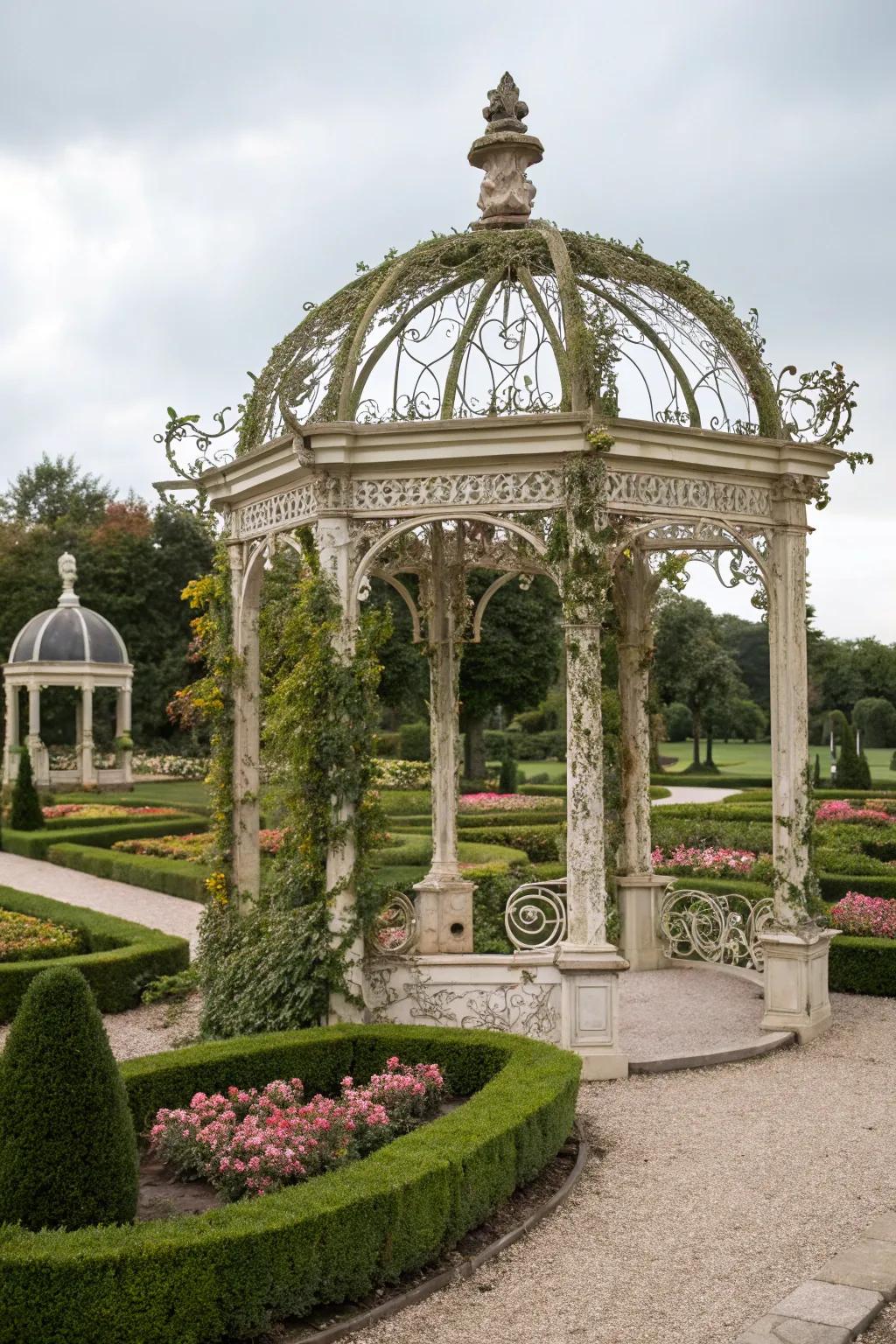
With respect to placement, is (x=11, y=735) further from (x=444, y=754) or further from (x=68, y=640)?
(x=444, y=754)

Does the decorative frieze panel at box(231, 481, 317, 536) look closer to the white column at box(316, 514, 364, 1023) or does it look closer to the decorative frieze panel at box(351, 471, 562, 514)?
the white column at box(316, 514, 364, 1023)

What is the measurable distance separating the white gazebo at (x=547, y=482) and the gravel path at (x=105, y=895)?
6031mm

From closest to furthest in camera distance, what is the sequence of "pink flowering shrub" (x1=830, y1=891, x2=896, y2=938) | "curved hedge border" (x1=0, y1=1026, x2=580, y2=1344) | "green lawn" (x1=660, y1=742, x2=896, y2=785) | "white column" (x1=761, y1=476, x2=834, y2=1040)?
1. "curved hedge border" (x1=0, y1=1026, x2=580, y2=1344)
2. "white column" (x1=761, y1=476, x2=834, y2=1040)
3. "pink flowering shrub" (x1=830, y1=891, x2=896, y2=938)
4. "green lawn" (x1=660, y1=742, x2=896, y2=785)

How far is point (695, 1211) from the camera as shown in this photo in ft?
19.8

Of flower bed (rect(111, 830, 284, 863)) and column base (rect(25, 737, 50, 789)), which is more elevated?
column base (rect(25, 737, 50, 789))

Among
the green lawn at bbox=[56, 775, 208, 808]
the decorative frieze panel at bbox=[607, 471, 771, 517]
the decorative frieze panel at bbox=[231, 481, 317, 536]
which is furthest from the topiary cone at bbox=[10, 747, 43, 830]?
the decorative frieze panel at bbox=[607, 471, 771, 517]

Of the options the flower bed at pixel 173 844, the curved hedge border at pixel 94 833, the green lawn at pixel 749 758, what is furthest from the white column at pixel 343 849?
the green lawn at pixel 749 758

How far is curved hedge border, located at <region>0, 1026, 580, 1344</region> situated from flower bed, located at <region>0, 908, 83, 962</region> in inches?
213

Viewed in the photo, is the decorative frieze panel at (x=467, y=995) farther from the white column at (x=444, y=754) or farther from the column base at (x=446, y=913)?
the column base at (x=446, y=913)

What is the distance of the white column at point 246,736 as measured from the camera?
9.77 m

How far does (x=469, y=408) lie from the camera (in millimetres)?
8750

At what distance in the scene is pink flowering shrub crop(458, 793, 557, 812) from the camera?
2511cm

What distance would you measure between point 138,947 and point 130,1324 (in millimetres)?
7417

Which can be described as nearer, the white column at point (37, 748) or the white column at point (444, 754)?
the white column at point (444, 754)
